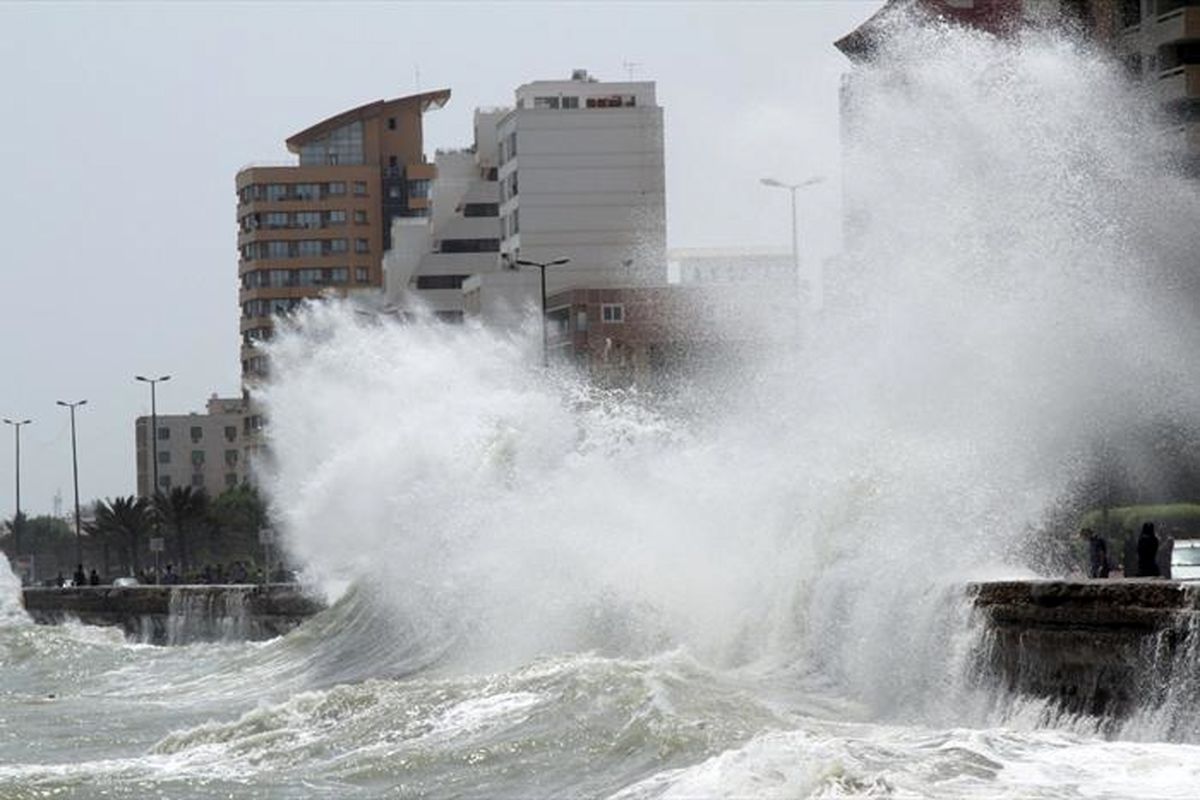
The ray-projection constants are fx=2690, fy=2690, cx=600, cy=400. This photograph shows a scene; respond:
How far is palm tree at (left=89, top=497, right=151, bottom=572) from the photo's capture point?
400ft

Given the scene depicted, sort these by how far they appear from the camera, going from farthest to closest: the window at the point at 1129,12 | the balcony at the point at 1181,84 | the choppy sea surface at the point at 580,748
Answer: the window at the point at 1129,12
the balcony at the point at 1181,84
the choppy sea surface at the point at 580,748

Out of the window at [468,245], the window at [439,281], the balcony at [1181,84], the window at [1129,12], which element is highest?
the window at [468,245]

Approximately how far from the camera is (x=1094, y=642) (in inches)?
830

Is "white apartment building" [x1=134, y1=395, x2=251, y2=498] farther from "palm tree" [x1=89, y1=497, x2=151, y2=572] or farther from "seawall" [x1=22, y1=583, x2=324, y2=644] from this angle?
"seawall" [x1=22, y1=583, x2=324, y2=644]

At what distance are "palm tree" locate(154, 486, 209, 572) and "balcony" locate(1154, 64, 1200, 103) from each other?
71177 mm

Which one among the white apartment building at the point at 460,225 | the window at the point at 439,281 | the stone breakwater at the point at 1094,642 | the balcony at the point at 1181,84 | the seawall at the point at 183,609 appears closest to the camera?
the stone breakwater at the point at 1094,642

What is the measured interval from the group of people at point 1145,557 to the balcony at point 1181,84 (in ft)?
65.8

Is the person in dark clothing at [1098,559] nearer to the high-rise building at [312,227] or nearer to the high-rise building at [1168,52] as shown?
the high-rise building at [1168,52]

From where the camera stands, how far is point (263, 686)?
39625mm

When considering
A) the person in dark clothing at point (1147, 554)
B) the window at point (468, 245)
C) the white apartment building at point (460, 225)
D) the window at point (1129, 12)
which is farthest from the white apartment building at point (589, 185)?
the person in dark clothing at point (1147, 554)

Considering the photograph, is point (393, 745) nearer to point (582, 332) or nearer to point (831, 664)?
point (831, 664)

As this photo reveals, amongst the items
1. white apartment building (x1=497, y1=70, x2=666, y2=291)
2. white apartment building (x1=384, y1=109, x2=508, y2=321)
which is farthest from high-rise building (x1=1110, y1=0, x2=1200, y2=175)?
white apartment building (x1=384, y1=109, x2=508, y2=321)

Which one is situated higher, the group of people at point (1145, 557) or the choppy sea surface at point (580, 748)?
the group of people at point (1145, 557)

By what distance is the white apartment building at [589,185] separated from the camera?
337 feet
